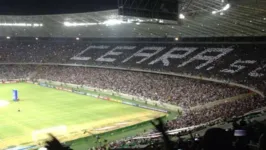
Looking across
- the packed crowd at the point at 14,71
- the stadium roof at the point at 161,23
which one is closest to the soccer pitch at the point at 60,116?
the stadium roof at the point at 161,23

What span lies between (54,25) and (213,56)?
34.0 metres

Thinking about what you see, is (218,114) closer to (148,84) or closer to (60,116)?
(60,116)

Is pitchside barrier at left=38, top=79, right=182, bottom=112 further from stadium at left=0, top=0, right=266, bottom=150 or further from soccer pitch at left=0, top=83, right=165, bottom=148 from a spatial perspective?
soccer pitch at left=0, top=83, right=165, bottom=148

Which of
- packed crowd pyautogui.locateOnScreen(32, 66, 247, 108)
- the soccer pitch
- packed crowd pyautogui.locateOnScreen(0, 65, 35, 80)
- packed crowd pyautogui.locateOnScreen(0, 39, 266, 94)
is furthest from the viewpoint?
packed crowd pyautogui.locateOnScreen(0, 65, 35, 80)

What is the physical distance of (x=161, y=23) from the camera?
34312 millimetres

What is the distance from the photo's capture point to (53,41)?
81.4 metres

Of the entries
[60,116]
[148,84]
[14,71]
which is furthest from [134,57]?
[14,71]

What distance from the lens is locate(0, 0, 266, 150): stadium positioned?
28078mm

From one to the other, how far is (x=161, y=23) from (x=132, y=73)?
80.5ft

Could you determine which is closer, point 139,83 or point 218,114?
point 218,114

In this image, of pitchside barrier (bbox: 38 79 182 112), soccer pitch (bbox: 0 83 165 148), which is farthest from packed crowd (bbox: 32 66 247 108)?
soccer pitch (bbox: 0 83 165 148)

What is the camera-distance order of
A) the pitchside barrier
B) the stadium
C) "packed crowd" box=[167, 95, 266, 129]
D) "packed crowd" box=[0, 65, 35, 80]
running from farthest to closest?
1. "packed crowd" box=[0, 65, 35, 80]
2. the pitchside barrier
3. the stadium
4. "packed crowd" box=[167, 95, 266, 129]

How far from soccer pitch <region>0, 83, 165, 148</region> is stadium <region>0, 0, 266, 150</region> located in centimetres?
11

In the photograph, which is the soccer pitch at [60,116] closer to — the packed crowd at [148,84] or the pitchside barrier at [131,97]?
the pitchside barrier at [131,97]
